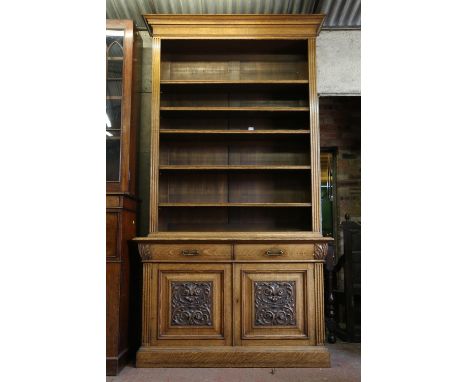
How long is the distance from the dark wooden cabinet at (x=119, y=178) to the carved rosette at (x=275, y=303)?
0.93 metres

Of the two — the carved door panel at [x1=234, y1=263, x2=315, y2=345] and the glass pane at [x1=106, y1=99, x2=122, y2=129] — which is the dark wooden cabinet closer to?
the glass pane at [x1=106, y1=99, x2=122, y2=129]

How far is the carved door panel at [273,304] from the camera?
277 cm

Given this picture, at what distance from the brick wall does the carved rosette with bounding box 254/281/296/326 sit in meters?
2.60

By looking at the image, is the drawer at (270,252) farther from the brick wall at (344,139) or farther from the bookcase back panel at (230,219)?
the brick wall at (344,139)

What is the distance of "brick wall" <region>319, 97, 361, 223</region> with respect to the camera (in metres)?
5.20

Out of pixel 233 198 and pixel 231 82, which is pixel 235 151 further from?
pixel 231 82

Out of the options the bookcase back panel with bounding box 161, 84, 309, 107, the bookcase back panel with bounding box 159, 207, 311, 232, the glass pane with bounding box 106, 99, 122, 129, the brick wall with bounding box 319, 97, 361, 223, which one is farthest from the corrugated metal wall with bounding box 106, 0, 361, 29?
the brick wall with bounding box 319, 97, 361, 223

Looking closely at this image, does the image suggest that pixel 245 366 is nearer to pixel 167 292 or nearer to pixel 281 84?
pixel 167 292

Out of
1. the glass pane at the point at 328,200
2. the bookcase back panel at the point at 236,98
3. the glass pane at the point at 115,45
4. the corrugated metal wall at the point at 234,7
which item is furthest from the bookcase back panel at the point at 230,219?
the glass pane at the point at 328,200

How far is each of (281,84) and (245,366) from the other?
209 centimetres

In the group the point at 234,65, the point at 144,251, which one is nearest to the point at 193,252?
the point at 144,251

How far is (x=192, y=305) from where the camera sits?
2.80 metres

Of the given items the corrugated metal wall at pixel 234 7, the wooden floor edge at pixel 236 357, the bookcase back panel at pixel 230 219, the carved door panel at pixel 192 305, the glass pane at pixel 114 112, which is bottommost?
the wooden floor edge at pixel 236 357

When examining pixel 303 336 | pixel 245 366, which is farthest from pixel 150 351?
pixel 303 336
